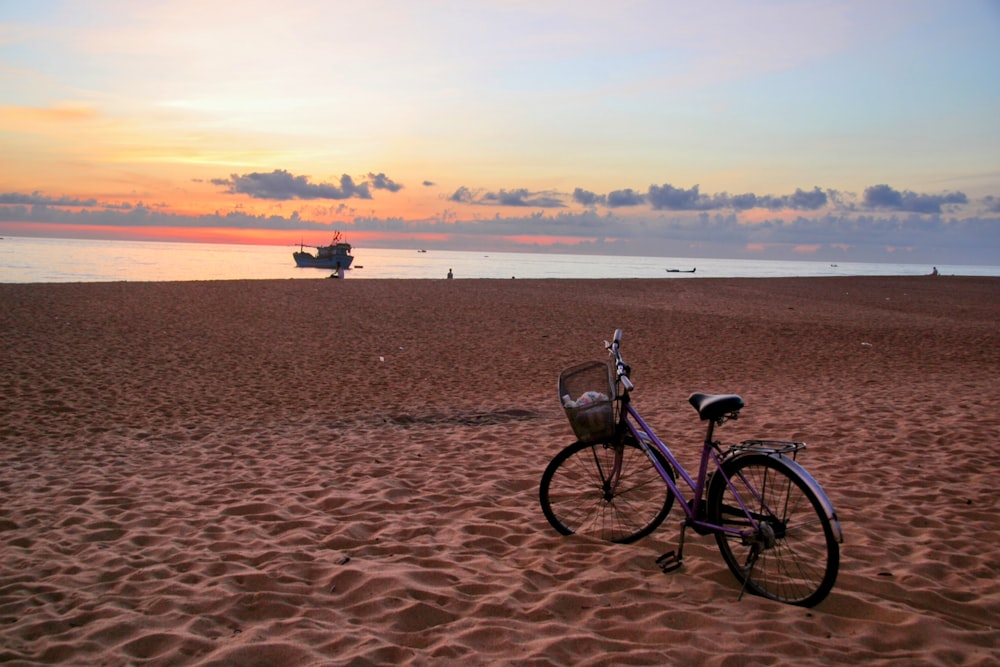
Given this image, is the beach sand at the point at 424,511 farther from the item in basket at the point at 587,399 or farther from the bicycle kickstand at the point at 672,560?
the item in basket at the point at 587,399

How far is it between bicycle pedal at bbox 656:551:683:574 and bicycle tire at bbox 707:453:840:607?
0.90ft

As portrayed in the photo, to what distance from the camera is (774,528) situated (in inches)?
147

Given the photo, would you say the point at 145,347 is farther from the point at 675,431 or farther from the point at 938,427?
the point at 938,427

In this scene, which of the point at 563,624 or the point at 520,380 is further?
the point at 520,380

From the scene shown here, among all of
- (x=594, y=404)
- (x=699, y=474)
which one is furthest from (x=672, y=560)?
(x=594, y=404)

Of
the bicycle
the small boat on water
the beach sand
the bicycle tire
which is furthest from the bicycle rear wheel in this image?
the small boat on water

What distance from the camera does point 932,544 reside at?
181 inches

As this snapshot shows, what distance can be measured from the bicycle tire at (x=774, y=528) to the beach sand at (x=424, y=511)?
0.15 metres

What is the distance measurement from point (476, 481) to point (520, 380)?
19.4 feet

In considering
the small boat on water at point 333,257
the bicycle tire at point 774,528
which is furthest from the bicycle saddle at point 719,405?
the small boat on water at point 333,257

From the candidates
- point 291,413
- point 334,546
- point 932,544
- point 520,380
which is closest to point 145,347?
point 291,413

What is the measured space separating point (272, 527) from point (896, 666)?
12.9 ft

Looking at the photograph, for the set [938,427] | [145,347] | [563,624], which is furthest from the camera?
[145,347]

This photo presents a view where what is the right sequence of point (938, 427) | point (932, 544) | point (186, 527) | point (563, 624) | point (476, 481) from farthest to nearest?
point (938, 427) → point (476, 481) → point (186, 527) → point (932, 544) → point (563, 624)
